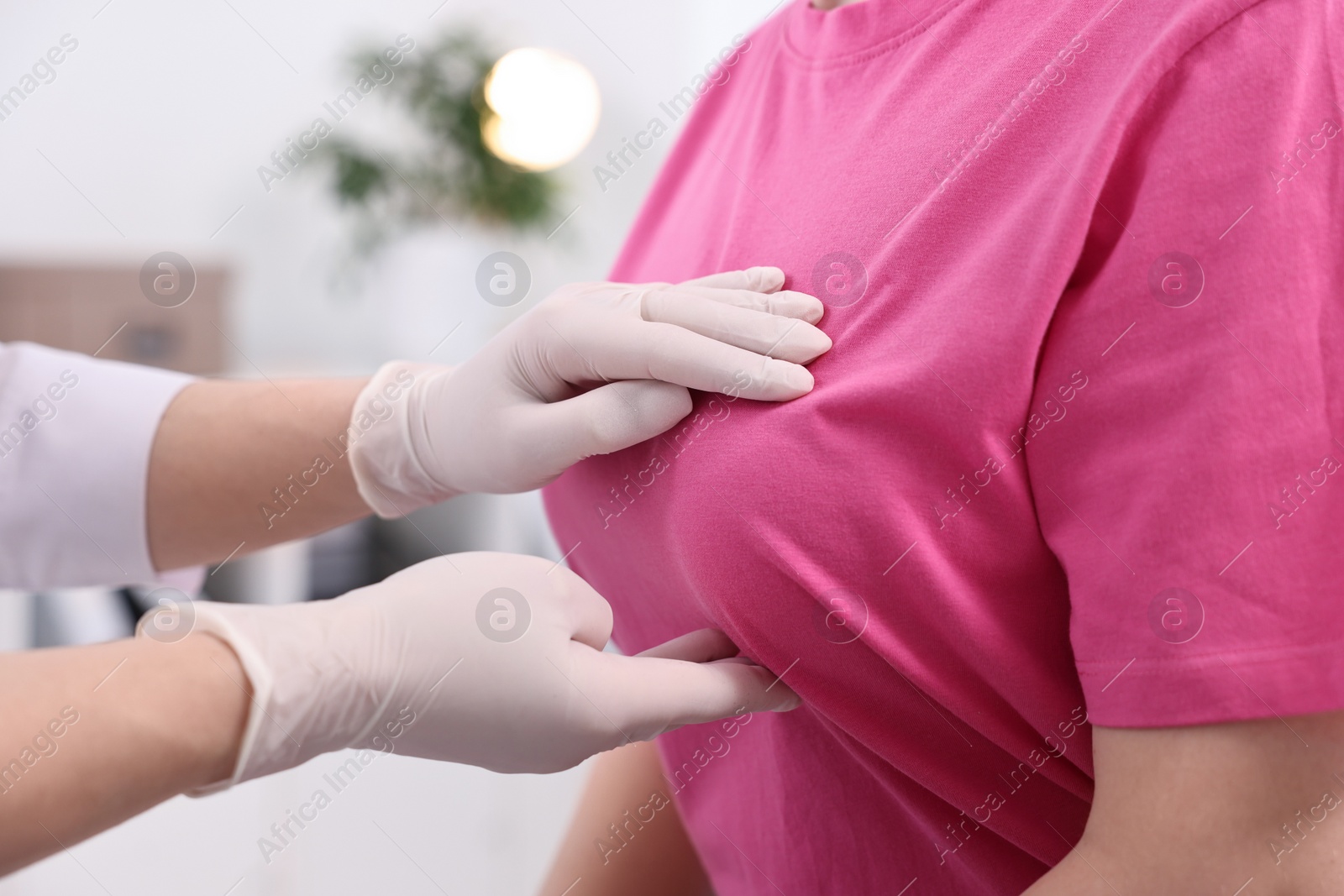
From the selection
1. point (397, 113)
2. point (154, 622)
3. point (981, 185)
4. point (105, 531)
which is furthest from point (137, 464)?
point (397, 113)

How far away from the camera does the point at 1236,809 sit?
0.42 m

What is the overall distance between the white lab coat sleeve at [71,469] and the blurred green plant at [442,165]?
158cm

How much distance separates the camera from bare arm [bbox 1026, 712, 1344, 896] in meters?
0.42

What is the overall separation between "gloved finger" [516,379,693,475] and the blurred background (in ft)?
4.38

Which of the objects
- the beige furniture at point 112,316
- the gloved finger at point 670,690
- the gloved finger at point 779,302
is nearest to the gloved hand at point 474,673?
the gloved finger at point 670,690

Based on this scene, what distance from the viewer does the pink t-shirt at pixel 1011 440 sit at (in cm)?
42

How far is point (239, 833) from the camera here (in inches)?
51.3

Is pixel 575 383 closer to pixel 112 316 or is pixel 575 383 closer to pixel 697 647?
pixel 697 647

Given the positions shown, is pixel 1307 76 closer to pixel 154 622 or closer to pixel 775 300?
pixel 775 300

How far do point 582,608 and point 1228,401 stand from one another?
0.41 m

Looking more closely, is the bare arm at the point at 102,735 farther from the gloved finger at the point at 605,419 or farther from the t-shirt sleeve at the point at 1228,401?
the t-shirt sleeve at the point at 1228,401

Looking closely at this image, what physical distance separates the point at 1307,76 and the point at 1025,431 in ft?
0.75

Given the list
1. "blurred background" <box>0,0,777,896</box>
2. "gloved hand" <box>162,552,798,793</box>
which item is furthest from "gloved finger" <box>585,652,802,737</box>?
"blurred background" <box>0,0,777,896</box>

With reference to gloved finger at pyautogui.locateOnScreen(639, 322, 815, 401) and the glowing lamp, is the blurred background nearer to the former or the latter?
the glowing lamp
